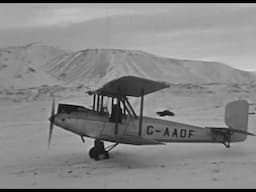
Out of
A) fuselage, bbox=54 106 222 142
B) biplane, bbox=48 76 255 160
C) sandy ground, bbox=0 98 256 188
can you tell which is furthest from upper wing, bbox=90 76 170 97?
sandy ground, bbox=0 98 256 188

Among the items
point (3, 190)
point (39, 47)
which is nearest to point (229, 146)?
point (3, 190)

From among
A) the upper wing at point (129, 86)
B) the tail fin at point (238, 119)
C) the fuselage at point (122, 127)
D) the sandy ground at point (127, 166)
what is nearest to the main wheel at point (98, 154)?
the sandy ground at point (127, 166)

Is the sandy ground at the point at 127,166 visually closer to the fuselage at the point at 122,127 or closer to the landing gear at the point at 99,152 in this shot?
the landing gear at the point at 99,152

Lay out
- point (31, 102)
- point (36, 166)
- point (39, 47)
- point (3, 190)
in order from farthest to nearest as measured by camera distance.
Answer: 1. point (39, 47)
2. point (31, 102)
3. point (36, 166)
4. point (3, 190)

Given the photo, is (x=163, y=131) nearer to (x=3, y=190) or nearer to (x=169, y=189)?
(x=169, y=189)

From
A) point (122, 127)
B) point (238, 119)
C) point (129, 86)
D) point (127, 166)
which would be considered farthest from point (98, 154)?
point (238, 119)

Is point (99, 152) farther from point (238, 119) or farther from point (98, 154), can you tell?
point (238, 119)
